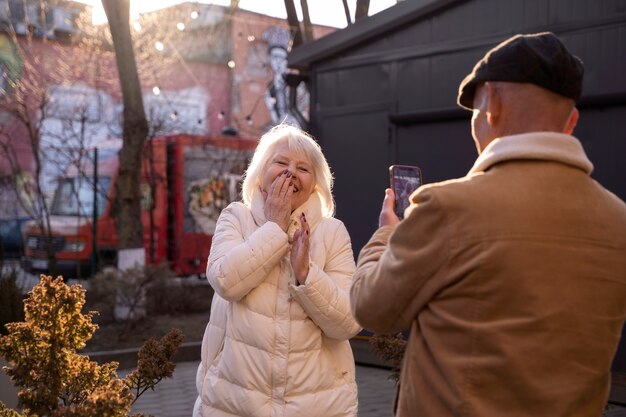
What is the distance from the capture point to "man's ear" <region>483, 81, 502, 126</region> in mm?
2508

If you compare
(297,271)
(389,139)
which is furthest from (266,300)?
(389,139)

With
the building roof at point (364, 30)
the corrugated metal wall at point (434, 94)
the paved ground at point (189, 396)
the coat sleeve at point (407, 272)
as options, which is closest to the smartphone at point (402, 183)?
the coat sleeve at point (407, 272)

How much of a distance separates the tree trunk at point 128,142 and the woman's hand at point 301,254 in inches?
382

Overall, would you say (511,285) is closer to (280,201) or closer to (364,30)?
(280,201)

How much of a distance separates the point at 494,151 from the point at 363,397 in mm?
6730

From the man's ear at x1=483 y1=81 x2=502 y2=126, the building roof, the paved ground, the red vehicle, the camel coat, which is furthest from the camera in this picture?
the red vehicle

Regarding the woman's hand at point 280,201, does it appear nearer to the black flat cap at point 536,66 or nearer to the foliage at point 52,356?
the foliage at point 52,356

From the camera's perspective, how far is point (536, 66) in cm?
245

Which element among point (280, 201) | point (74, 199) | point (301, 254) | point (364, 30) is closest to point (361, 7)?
point (364, 30)

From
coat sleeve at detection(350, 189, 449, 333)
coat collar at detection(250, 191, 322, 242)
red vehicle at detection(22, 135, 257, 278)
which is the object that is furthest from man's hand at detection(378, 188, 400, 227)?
red vehicle at detection(22, 135, 257, 278)

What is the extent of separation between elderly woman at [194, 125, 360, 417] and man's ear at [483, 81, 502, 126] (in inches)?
52.1

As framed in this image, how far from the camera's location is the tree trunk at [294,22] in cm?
1541

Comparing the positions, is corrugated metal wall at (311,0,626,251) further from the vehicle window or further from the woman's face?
the vehicle window

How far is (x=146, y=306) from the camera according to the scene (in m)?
13.1
